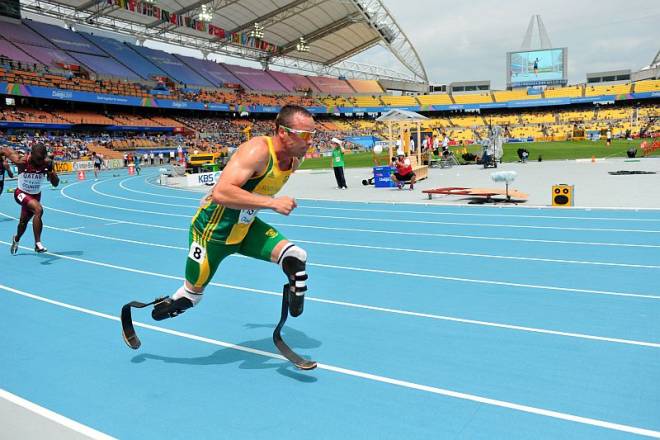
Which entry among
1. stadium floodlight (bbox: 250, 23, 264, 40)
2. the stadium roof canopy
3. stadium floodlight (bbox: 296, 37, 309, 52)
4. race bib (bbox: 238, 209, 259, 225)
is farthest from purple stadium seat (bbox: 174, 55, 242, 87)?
race bib (bbox: 238, 209, 259, 225)

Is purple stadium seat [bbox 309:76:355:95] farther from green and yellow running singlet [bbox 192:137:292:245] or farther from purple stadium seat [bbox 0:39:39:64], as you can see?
green and yellow running singlet [bbox 192:137:292:245]

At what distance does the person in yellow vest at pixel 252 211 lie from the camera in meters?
3.45

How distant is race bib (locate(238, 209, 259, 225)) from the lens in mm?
3785

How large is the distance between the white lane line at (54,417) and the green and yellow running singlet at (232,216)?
1455 millimetres

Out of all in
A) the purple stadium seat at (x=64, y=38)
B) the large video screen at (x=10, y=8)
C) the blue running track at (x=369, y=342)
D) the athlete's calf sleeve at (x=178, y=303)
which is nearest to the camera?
the blue running track at (x=369, y=342)

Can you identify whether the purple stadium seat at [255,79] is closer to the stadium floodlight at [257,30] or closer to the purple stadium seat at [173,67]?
the purple stadium seat at [173,67]

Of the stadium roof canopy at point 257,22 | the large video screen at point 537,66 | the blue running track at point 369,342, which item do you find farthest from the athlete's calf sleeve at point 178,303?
the large video screen at point 537,66

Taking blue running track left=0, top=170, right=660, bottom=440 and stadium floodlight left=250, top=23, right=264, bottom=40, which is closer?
blue running track left=0, top=170, right=660, bottom=440

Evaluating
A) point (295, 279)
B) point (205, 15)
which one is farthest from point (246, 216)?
point (205, 15)

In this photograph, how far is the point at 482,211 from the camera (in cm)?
1227

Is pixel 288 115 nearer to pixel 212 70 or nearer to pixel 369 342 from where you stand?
pixel 369 342

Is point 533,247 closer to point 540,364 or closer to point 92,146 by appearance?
point 540,364

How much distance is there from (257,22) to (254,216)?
6195 centimetres

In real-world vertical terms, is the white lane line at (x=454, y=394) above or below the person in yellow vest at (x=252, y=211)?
below
